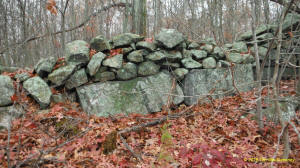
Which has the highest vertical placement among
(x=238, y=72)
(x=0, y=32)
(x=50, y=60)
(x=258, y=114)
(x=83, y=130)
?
(x=0, y=32)

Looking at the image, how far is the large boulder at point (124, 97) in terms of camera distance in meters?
3.99

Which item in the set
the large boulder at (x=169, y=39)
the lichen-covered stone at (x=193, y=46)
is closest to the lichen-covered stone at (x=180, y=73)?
the large boulder at (x=169, y=39)

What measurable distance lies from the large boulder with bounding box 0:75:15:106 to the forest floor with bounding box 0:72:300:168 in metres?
0.39

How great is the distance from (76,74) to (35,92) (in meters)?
0.89

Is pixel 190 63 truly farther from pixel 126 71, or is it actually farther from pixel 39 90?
pixel 39 90

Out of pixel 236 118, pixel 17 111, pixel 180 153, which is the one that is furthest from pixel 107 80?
pixel 236 118

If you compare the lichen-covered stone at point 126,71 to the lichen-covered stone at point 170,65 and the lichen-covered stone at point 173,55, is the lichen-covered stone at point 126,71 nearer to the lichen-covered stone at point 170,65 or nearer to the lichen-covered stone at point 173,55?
the lichen-covered stone at point 170,65

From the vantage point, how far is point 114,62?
165 inches

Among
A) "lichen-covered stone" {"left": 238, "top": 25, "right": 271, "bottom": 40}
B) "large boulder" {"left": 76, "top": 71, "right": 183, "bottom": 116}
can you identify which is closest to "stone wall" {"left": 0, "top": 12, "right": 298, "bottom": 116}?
"large boulder" {"left": 76, "top": 71, "right": 183, "bottom": 116}

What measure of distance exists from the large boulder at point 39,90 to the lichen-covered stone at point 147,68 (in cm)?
209

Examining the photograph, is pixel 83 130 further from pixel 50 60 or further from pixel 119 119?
pixel 50 60

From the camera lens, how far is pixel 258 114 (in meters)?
3.02

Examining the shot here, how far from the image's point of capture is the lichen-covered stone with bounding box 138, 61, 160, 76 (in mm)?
4422

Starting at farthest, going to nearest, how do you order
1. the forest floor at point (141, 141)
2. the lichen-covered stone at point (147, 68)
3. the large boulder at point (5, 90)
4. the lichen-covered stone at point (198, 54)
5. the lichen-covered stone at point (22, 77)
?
1. the lichen-covered stone at point (198, 54)
2. the lichen-covered stone at point (147, 68)
3. the lichen-covered stone at point (22, 77)
4. the large boulder at point (5, 90)
5. the forest floor at point (141, 141)
